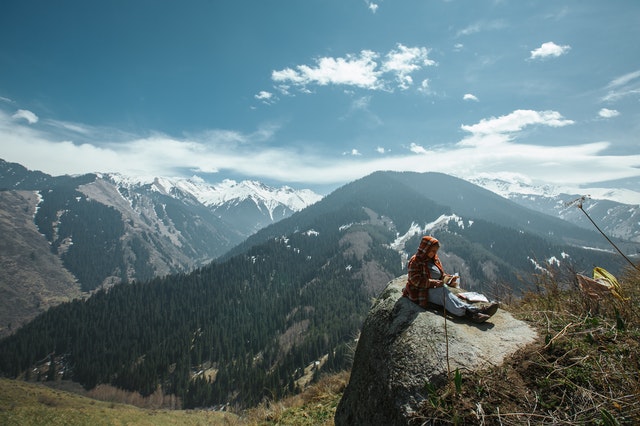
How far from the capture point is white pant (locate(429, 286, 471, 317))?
221 inches

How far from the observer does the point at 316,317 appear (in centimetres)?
16288

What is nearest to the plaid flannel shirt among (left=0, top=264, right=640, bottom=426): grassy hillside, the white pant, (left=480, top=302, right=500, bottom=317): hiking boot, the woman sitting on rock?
the woman sitting on rock

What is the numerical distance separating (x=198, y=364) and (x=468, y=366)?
541 feet

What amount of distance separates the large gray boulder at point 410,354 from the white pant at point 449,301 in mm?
162

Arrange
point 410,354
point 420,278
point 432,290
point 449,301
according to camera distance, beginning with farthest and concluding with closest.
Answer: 1. point 420,278
2. point 432,290
3. point 449,301
4. point 410,354

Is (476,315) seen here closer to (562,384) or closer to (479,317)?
(479,317)

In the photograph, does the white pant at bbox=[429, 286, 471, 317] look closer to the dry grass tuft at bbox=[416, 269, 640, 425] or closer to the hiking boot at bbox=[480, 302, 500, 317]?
the hiking boot at bbox=[480, 302, 500, 317]

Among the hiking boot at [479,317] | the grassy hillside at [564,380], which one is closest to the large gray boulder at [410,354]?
the hiking boot at [479,317]

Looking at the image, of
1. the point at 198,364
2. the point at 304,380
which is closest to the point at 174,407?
the point at 198,364

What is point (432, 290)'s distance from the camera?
6023 millimetres

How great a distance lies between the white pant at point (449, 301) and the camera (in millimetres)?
5625

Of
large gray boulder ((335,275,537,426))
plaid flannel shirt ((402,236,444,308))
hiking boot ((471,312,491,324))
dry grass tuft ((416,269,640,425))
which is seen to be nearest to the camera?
dry grass tuft ((416,269,640,425))

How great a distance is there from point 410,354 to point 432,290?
1690 mm

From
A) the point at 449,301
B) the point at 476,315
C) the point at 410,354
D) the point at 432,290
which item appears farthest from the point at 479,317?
the point at 410,354
